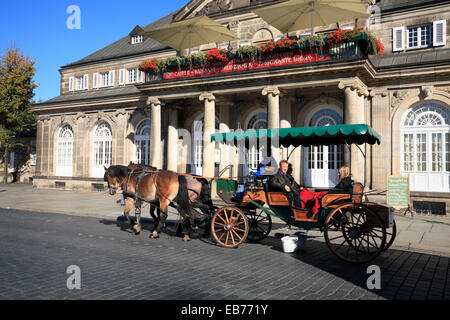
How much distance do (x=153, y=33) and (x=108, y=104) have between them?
933 centimetres

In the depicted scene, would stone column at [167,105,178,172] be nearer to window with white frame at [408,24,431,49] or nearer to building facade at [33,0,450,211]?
building facade at [33,0,450,211]

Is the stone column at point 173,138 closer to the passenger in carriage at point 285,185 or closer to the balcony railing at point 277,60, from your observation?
the balcony railing at point 277,60

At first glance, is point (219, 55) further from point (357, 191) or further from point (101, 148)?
point (101, 148)

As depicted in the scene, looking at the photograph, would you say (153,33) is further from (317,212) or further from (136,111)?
(317,212)

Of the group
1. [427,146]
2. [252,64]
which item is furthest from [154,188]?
[427,146]

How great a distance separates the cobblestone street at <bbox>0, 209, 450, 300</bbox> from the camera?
5145 millimetres

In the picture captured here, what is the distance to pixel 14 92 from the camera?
31062 millimetres

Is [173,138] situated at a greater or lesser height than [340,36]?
lesser

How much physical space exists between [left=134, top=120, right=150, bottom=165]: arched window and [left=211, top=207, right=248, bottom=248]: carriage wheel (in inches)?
668

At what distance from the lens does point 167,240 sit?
9328 mm

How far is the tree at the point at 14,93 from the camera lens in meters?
30.5

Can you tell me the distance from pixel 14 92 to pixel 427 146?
99.7 feet
